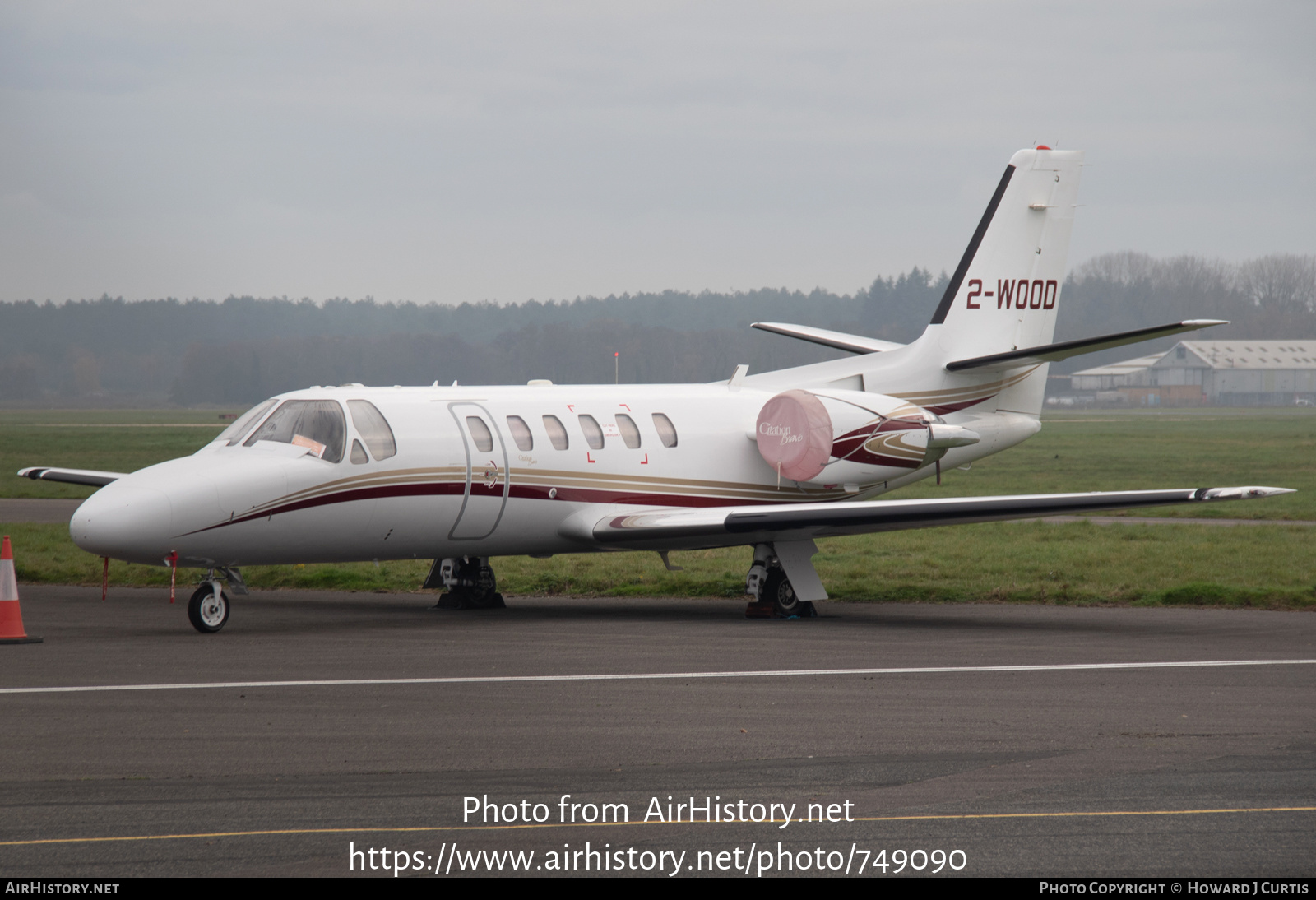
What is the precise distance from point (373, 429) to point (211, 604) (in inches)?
98.5

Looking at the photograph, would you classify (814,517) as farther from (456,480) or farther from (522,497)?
(456,480)

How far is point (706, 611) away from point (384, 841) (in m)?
10.6

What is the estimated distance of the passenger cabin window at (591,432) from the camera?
1641cm

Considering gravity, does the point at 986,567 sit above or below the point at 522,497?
below

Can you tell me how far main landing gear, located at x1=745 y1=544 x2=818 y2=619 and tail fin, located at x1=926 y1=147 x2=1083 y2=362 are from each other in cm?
482

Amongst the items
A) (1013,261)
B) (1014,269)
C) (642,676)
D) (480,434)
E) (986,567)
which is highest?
(1013,261)

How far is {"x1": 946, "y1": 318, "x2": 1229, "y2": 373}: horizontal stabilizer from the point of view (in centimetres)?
1482

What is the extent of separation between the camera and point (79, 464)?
153ft

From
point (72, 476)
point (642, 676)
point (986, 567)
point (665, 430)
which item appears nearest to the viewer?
point (642, 676)

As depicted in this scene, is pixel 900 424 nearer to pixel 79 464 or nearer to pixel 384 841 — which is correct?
pixel 384 841

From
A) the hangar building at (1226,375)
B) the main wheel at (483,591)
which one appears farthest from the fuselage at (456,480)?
the hangar building at (1226,375)

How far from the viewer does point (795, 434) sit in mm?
17219

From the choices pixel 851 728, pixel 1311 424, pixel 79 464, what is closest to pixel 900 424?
pixel 851 728

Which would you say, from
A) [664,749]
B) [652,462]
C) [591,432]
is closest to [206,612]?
[591,432]
